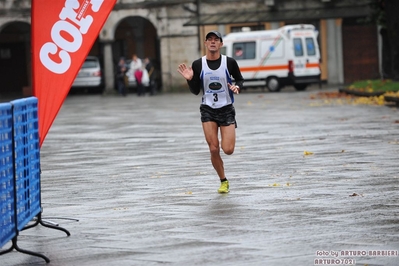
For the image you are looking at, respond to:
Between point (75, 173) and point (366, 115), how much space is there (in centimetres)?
1134

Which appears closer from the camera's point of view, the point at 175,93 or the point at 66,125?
the point at 66,125

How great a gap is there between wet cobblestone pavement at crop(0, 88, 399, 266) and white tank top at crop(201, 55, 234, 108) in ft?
3.17

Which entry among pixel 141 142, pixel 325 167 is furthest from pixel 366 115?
pixel 325 167

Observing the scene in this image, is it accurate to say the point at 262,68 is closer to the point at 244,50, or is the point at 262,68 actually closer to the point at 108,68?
the point at 244,50

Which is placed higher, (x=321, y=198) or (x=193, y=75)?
(x=193, y=75)

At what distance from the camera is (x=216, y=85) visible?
37.3ft

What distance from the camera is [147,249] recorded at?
771 centimetres

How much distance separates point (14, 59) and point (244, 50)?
18462mm

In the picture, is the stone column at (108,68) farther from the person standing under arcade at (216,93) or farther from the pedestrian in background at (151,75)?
the person standing under arcade at (216,93)

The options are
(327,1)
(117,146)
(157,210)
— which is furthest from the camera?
(327,1)

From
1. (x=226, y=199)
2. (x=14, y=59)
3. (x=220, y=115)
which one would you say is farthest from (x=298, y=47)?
(x=226, y=199)

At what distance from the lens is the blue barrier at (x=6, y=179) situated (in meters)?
7.13

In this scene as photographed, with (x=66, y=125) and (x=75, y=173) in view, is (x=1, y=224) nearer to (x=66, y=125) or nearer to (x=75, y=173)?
(x=75, y=173)

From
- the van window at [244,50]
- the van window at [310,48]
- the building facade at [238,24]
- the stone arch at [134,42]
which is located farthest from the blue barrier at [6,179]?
the stone arch at [134,42]
